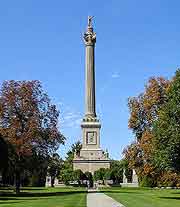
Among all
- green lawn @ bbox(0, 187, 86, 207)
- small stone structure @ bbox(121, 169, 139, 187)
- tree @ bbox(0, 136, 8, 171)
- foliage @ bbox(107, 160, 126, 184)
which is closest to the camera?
green lawn @ bbox(0, 187, 86, 207)

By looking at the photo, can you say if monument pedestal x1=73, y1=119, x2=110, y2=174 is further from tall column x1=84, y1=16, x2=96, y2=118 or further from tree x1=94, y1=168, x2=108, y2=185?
tree x1=94, y1=168, x2=108, y2=185

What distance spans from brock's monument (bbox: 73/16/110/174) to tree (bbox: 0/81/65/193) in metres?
73.6

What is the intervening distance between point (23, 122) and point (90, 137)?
77257 millimetres

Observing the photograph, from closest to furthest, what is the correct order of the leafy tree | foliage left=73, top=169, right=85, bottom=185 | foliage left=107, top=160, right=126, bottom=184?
foliage left=73, top=169, right=85, bottom=185 → the leafy tree → foliage left=107, top=160, right=126, bottom=184

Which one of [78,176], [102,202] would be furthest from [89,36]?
[102,202]

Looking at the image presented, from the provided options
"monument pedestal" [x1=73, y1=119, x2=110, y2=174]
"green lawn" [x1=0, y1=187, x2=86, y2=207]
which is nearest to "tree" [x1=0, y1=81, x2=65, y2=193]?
"green lawn" [x1=0, y1=187, x2=86, y2=207]

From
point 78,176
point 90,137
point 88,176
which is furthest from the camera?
point 90,137

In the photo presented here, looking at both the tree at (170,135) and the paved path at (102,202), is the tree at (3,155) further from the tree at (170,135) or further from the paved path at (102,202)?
the tree at (170,135)

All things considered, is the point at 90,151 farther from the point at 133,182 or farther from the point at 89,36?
the point at 89,36

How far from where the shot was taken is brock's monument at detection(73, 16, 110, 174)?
5468 inches

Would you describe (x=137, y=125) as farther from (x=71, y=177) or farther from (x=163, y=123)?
(x=71, y=177)

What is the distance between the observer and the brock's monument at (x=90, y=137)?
13888cm

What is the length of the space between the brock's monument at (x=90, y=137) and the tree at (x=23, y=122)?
242 ft

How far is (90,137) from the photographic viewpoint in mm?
139500
